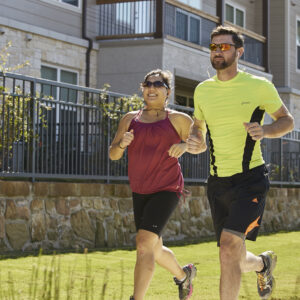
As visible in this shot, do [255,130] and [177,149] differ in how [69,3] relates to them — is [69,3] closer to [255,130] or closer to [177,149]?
[177,149]

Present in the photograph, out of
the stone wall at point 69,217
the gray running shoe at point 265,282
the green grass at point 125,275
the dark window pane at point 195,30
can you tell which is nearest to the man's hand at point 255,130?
the green grass at point 125,275

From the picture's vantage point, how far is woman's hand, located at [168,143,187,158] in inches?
228

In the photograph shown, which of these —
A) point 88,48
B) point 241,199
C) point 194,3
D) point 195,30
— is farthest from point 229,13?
point 241,199

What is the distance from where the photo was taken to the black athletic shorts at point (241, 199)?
5387mm

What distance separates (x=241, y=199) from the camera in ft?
18.0

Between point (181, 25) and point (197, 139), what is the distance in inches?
586

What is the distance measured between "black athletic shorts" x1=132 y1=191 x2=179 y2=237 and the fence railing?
15.8ft

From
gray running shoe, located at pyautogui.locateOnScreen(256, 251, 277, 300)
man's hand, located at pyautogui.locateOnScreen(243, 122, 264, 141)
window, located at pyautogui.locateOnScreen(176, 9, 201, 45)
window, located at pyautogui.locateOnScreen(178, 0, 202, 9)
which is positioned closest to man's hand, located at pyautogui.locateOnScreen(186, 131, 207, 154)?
man's hand, located at pyautogui.locateOnScreen(243, 122, 264, 141)

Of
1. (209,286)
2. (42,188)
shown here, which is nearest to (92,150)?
(42,188)

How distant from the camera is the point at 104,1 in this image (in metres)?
18.7

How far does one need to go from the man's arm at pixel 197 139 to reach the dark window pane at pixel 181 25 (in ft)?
47.6

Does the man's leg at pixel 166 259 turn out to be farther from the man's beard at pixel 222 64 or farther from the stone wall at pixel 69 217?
the stone wall at pixel 69 217

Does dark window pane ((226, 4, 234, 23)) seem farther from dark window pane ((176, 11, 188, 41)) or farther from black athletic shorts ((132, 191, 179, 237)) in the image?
black athletic shorts ((132, 191, 179, 237))

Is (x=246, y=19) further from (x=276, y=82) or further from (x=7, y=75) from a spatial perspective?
(x=7, y=75)
